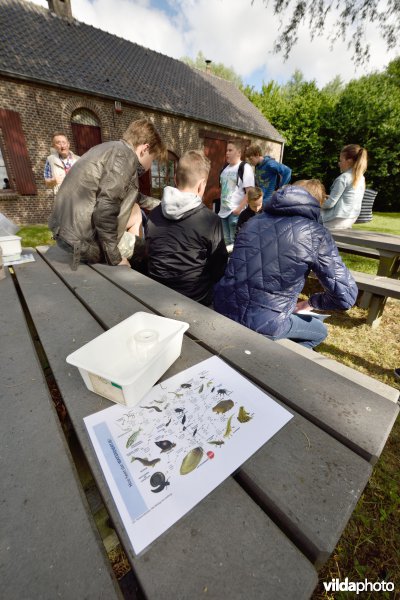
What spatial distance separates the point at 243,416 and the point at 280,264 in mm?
1059

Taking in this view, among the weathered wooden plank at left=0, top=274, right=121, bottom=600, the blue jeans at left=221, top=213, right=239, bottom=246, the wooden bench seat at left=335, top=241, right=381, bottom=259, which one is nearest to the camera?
the weathered wooden plank at left=0, top=274, right=121, bottom=600

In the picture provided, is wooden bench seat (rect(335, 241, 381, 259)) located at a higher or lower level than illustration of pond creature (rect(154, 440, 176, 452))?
lower

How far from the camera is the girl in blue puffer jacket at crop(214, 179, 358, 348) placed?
1.57 metres

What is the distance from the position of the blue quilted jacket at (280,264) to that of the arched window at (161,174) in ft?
33.9

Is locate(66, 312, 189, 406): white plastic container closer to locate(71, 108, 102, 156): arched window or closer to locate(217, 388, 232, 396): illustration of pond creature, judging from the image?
locate(217, 388, 232, 396): illustration of pond creature

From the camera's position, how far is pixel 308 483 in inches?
22.7

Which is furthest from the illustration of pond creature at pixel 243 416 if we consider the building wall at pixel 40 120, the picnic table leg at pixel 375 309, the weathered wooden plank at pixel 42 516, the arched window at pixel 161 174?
the arched window at pixel 161 174

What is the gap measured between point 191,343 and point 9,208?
9203 millimetres

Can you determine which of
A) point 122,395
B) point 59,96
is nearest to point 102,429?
point 122,395

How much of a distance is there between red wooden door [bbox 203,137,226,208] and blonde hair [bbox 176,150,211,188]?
427 inches

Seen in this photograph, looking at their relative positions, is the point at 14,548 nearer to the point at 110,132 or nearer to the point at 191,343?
the point at 191,343

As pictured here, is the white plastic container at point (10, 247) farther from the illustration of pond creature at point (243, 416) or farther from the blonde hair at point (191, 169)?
the illustration of pond creature at point (243, 416)

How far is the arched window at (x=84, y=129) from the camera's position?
8.55 metres

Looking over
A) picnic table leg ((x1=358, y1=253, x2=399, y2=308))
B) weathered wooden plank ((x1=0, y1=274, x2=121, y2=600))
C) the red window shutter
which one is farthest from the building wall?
weathered wooden plank ((x1=0, y1=274, x2=121, y2=600))
